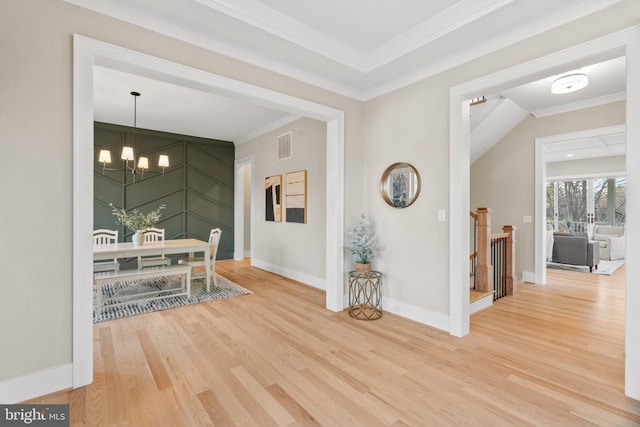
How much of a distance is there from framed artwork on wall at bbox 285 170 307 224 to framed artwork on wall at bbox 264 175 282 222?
257 millimetres

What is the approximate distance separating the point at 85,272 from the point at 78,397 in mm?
790

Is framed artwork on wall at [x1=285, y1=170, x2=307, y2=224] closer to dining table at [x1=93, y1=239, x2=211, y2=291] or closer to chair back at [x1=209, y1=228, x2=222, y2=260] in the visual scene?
chair back at [x1=209, y1=228, x2=222, y2=260]

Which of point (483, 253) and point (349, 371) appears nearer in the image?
point (349, 371)

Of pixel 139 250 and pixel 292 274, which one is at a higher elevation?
pixel 139 250

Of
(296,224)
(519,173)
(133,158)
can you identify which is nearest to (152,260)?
(133,158)

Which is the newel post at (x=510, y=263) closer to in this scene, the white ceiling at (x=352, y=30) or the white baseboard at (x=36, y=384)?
the white ceiling at (x=352, y=30)

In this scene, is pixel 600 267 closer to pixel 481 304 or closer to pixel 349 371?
pixel 481 304

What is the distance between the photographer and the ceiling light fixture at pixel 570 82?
3555 millimetres

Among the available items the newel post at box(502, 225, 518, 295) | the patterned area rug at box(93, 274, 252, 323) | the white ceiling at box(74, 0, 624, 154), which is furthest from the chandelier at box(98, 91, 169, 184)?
the newel post at box(502, 225, 518, 295)

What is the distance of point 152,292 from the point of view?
13.2ft

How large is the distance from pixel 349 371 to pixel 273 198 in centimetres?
397

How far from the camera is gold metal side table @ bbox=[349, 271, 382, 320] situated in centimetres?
337

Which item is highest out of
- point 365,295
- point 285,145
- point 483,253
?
point 285,145

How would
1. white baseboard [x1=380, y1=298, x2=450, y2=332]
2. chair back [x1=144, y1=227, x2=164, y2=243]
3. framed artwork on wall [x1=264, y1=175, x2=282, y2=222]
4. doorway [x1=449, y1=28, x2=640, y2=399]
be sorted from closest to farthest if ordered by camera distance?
doorway [x1=449, y1=28, x2=640, y2=399], white baseboard [x1=380, y1=298, x2=450, y2=332], chair back [x1=144, y1=227, x2=164, y2=243], framed artwork on wall [x1=264, y1=175, x2=282, y2=222]
